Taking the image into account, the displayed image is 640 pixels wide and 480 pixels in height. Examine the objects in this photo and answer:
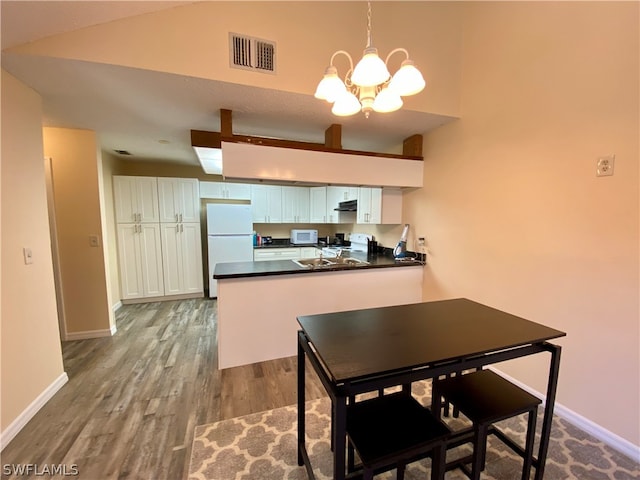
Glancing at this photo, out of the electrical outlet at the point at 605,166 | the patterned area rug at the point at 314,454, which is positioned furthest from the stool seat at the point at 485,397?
the electrical outlet at the point at 605,166

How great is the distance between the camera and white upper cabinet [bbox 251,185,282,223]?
4887 mm

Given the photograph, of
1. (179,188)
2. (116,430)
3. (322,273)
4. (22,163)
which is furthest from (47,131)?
(322,273)

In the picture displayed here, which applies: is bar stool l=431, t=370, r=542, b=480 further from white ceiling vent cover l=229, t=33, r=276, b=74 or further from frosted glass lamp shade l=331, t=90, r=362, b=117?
white ceiling vent cover l=229, t=33, r=276, b=74

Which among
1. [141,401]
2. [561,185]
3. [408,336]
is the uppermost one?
[561,185]

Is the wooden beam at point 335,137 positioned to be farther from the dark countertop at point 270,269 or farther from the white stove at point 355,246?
the white stove at point 355,246

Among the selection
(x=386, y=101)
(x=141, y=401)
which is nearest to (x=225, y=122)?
(x=386, y=101)

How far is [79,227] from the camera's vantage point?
2959mm

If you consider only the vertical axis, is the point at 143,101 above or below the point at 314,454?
above

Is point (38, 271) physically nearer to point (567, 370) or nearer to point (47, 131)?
point (47, 131)

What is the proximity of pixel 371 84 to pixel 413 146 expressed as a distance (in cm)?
201

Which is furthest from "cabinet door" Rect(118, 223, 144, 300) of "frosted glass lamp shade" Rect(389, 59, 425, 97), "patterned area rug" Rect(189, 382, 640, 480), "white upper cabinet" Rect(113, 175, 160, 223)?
"frosted glass lamp shade" Rect(389, 59, 425, 97)

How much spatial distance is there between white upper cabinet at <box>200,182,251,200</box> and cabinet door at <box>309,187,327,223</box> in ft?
3.85

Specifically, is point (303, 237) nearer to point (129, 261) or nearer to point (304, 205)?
point (304, 205)

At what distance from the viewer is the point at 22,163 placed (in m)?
1.84
